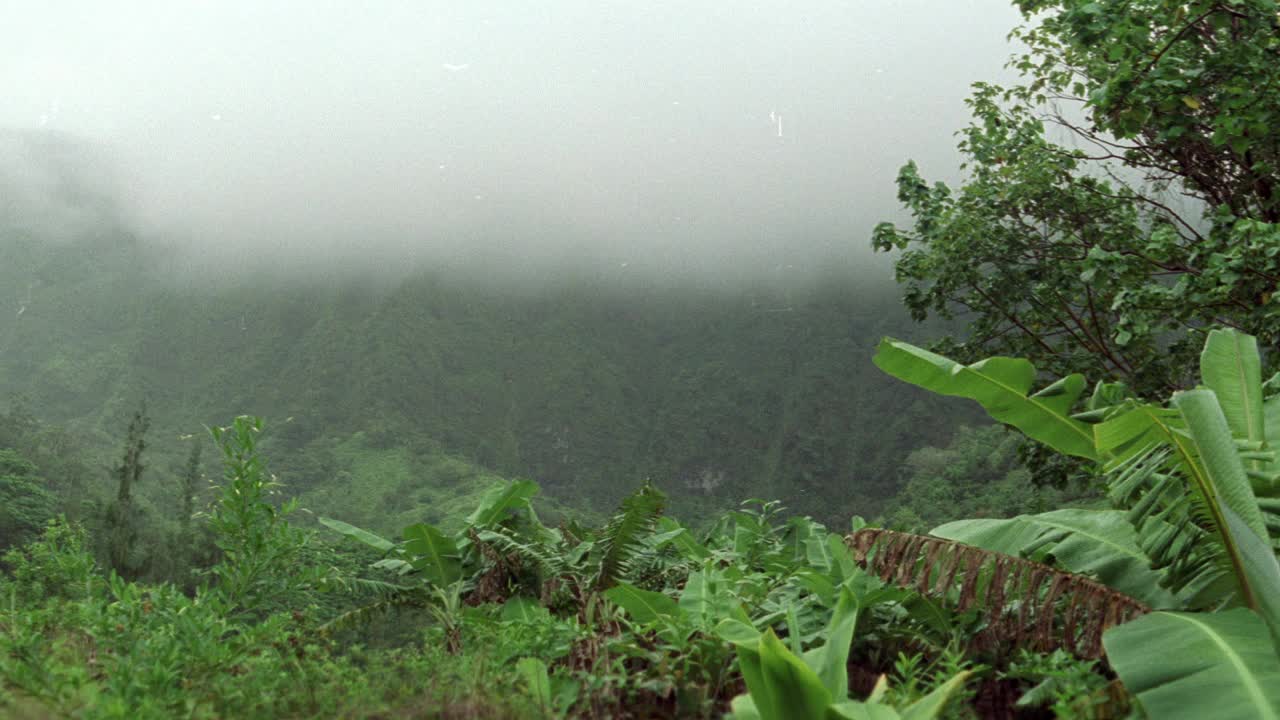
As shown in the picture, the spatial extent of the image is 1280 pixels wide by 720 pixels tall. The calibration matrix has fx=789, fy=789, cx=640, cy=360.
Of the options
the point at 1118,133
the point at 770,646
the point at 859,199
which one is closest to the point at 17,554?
the point at 770,646

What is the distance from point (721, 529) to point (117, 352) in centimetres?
8997

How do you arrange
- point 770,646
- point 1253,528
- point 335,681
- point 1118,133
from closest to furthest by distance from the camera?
point 770,646 → point 335,681 → point 1253,528 → point 1118,133

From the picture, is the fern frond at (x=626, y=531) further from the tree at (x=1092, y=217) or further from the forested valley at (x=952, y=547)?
the tree at (x=1092, y=217)

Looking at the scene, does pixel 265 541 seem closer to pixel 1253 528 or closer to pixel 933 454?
pixel 1253 528

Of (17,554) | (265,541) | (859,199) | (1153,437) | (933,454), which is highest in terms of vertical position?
(859,199)

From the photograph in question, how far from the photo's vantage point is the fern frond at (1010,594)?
7.59 feet

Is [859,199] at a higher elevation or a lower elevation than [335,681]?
higher

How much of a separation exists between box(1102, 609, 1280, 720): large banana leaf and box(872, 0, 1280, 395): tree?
467 cm

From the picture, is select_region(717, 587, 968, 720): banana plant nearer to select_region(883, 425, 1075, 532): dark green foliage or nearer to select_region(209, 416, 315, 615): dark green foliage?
select_region(209, 416, 315, 615): dark green foliage

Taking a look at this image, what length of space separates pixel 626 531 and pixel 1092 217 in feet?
28.4

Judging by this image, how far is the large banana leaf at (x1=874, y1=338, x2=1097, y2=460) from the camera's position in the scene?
3119 mm

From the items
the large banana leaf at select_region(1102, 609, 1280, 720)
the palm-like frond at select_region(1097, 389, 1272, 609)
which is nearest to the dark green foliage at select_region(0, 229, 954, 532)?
the palm-like frond at select_region(1097, 389, 1272, 609)

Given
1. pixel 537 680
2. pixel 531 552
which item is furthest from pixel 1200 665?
pixel 531 552

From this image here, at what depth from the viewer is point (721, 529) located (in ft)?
16.4
